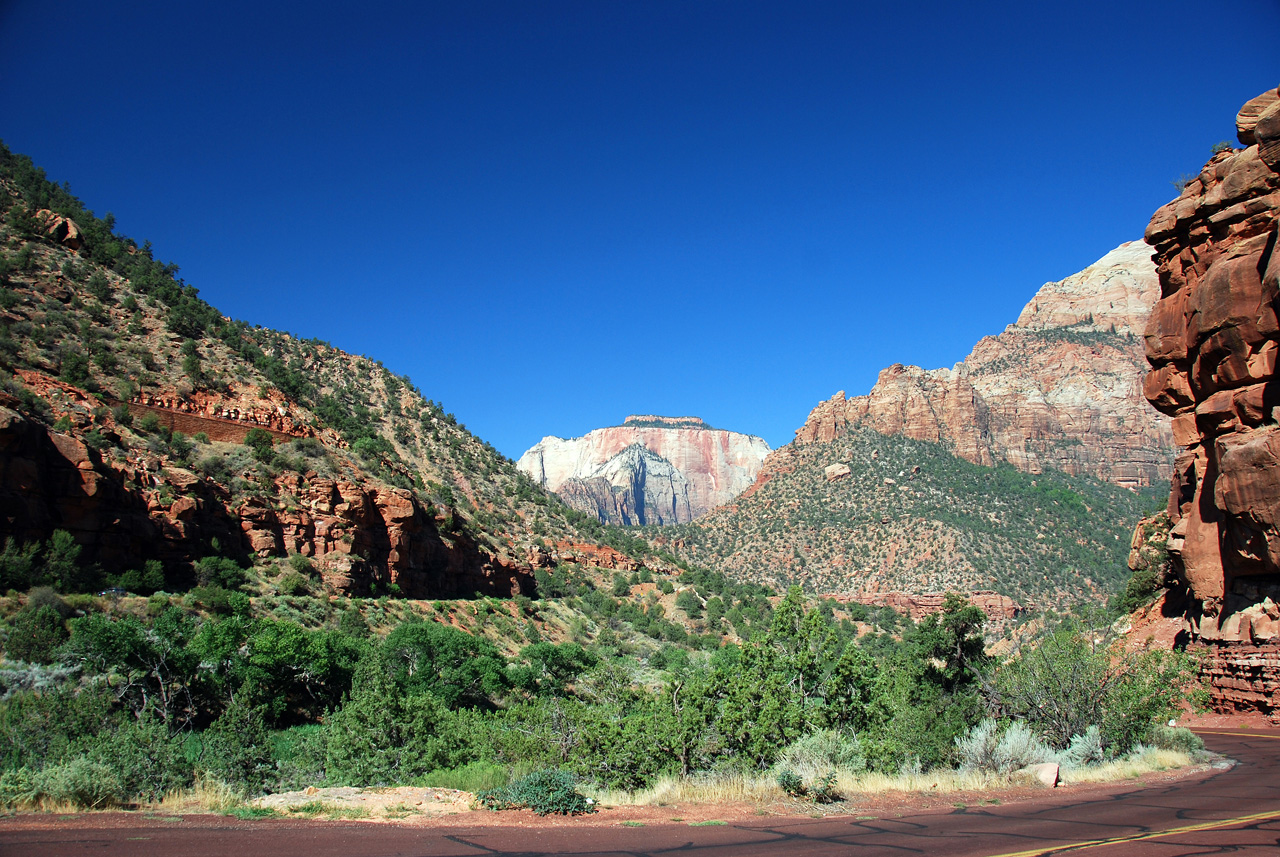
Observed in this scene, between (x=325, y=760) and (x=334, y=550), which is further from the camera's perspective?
(x=334, y=550)

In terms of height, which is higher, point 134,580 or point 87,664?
point 134,580

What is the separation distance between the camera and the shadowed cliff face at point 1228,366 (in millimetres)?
19484

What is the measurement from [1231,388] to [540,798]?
24248 millimetres

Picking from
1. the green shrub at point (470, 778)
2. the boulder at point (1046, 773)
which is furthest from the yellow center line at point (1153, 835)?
the green shrub at point (470, 778)

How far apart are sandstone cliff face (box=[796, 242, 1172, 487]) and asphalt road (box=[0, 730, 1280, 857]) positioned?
293 feet

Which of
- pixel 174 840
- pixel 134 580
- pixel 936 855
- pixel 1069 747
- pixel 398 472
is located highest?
pixel 398 472

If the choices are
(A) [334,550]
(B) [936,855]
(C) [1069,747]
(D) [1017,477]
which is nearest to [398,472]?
(A) [334,550]

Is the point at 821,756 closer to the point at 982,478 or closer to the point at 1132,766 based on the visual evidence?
the point at 1132,766

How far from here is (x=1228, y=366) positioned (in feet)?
70.1

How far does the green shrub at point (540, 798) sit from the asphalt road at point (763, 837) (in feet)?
3.24

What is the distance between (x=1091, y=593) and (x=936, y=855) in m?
67.7

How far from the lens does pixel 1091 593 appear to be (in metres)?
62.4

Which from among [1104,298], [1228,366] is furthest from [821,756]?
[1104,298]

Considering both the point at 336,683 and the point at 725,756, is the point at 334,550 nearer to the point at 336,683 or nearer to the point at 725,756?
the point at 336,683
